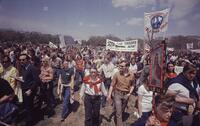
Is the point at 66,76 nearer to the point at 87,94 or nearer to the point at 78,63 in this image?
the point at 87,94

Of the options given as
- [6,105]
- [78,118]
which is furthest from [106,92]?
[6,105]

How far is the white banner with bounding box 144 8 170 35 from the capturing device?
7.95 m

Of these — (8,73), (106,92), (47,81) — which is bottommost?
(106,92)

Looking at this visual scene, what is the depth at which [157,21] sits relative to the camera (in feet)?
27.3

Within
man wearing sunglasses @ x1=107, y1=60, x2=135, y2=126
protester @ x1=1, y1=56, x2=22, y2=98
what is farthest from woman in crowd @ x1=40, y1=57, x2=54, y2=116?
man wearing sunglasses @ x1=107, y1=60, x2=135, y2=126

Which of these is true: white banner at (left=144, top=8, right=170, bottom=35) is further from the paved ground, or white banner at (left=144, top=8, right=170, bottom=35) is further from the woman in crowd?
the woman in crowd

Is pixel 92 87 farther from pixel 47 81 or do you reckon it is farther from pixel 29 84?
pixel 47 81

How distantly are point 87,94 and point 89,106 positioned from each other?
1.14 feet

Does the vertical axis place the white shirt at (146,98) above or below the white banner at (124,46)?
below

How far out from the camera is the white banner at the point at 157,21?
26.1ft

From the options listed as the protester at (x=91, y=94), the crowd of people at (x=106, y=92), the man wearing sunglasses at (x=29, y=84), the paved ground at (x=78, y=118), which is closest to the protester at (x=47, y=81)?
the crowd of people at (x=106, y=92)

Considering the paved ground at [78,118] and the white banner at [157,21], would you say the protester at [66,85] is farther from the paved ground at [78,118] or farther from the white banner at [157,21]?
the white banner at [157,21]

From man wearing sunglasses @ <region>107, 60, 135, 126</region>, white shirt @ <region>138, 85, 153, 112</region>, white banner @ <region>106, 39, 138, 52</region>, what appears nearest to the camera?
white shirt @ <region>138, 85, 153, 112</region>

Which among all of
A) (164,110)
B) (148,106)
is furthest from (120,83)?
(164,110)
